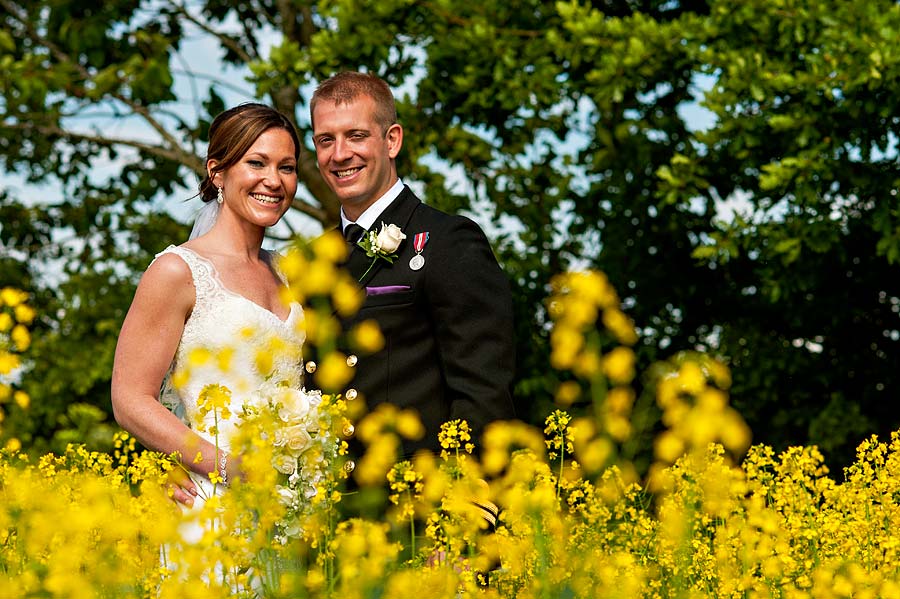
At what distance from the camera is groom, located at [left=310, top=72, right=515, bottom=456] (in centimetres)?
342

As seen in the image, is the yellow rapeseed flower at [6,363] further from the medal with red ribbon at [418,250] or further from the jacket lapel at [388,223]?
the medal with red ribbon at [418,250]

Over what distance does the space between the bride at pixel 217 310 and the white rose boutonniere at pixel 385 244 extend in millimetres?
384

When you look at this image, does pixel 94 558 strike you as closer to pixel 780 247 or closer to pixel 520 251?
pixel 780 247

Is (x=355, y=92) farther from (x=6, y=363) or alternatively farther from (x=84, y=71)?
(x=84, y=71)

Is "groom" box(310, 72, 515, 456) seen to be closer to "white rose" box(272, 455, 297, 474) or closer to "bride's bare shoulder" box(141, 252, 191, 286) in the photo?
"white rose" box(272, 455, 297, 474)

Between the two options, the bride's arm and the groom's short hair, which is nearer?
the bride's arm

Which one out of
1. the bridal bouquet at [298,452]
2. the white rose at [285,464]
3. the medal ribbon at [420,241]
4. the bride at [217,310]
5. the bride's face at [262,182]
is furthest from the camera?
the bride's face at [262,182]

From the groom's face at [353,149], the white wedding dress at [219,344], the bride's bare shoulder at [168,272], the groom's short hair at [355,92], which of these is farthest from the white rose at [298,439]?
the groom's short hair at [355,92]

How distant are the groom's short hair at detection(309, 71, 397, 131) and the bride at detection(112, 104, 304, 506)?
28 cm

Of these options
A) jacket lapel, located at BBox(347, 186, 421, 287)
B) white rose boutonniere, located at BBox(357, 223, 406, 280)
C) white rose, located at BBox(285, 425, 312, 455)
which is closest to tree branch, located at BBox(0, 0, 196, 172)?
jacket lapel, located at BBox(347, 186, 421, 287)

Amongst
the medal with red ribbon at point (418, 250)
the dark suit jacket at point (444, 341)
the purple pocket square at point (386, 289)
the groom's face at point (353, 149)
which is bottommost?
the dark suit jacket at point (444, 341)

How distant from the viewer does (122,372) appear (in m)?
3.56

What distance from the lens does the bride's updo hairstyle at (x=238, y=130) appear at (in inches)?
156

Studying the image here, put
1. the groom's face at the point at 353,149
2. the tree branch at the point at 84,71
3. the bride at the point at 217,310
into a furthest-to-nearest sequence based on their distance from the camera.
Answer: the tree branch at the point at 84,71, the groom's face at the point at 353,149, the bride at the point at 217,310
